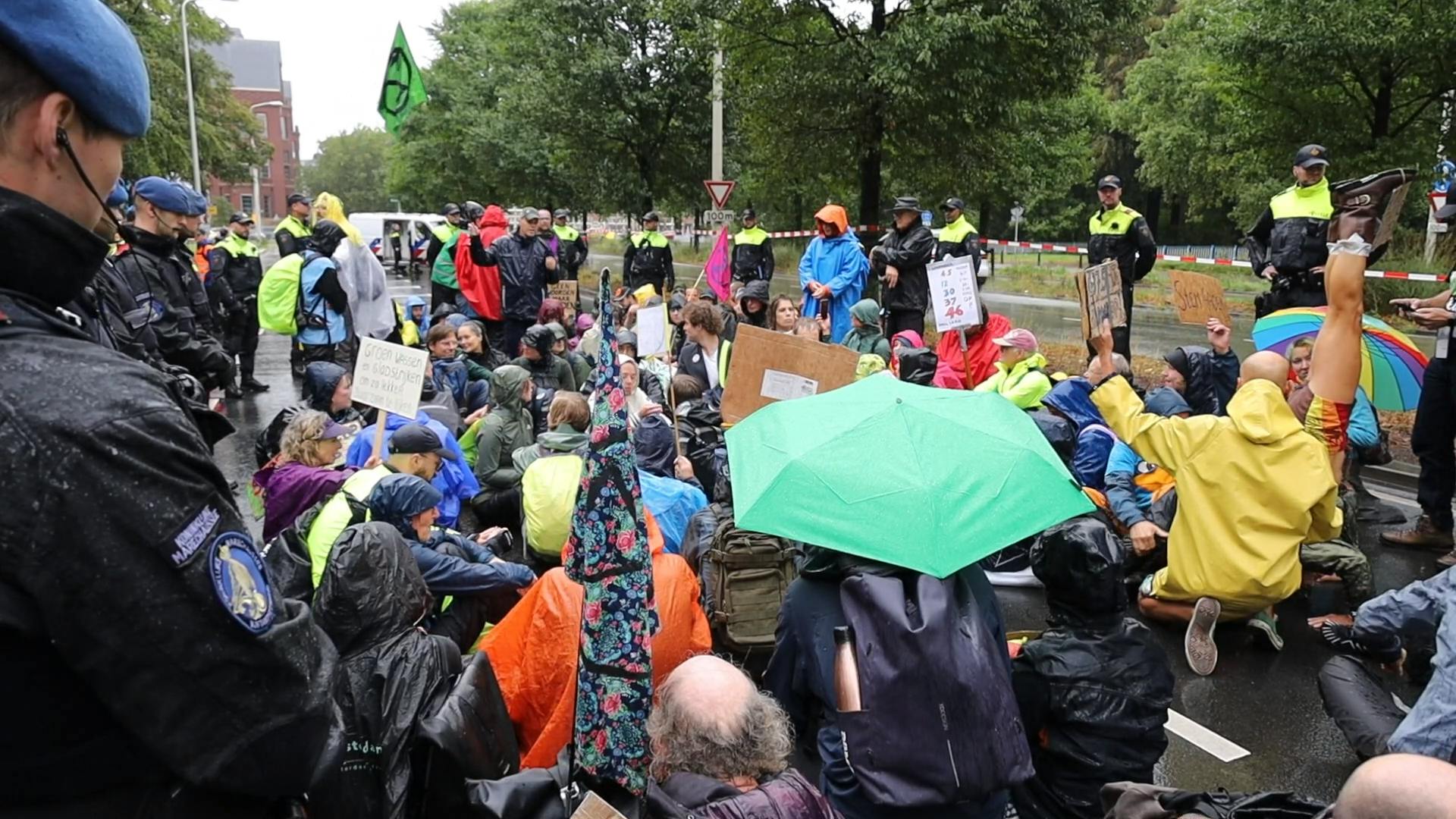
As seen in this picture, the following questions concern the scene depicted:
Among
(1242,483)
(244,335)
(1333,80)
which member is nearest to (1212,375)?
(1242,483)

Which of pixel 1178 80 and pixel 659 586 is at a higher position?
pixel 1178 80

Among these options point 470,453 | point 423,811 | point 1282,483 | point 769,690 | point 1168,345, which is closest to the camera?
point 423,811

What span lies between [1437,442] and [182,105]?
41846 millimetres

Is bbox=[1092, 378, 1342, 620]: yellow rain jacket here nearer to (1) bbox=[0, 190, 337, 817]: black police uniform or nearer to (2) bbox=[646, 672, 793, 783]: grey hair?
(2) bbox=[646, 672, 793, 783]: grey hair

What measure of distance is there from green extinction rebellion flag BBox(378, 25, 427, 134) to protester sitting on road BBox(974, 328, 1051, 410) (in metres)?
7.35

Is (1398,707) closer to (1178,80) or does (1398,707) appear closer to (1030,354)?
(1030,354)

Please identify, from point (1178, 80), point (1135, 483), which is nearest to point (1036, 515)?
point (1135, 483)

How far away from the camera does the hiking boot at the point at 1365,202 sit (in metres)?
7.23

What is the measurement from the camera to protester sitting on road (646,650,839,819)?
2.01 metres

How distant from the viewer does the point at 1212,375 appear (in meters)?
6.79

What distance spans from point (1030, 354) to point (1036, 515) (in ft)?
12.9

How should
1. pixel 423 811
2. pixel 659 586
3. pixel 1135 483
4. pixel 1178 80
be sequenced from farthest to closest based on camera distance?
pixel 1178 80, pixel 1135 483, pixel 659 586, pixel 423 811

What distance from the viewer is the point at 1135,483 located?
577cm

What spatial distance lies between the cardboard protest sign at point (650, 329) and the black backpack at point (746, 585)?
3759mm
